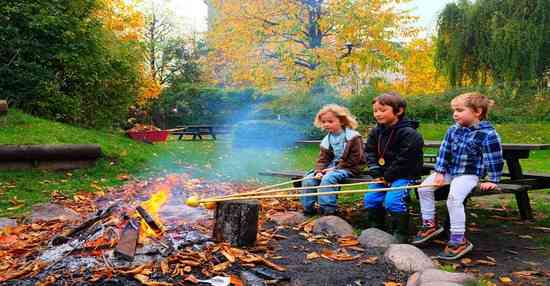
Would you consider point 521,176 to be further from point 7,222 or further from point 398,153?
point 7,222

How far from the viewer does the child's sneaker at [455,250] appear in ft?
12.5

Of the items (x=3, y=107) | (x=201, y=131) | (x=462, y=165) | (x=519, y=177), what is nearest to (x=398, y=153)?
(x=462, y=165)

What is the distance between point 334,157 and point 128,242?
108 inches

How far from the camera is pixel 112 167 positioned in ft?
27.4

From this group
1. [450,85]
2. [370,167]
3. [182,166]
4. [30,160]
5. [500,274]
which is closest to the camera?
[500,274]

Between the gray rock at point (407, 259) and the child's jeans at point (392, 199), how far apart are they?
2.11ft

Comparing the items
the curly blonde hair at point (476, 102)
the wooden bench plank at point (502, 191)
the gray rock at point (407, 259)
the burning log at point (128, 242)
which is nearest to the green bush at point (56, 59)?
the wooden bench plank at point (502, 191)

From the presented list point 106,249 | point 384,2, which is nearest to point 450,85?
point 384,2

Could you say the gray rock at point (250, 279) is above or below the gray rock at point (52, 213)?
above

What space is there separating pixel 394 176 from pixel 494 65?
16241 millimetres

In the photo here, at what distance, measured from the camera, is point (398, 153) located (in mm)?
4578

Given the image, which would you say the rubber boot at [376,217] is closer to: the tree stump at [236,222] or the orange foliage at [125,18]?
the tree stump at [236,222]

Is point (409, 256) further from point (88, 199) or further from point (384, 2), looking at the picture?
point (384, 2)

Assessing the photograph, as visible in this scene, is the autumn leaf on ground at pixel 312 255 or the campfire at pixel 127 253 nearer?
the campfire at pixel 127 253
